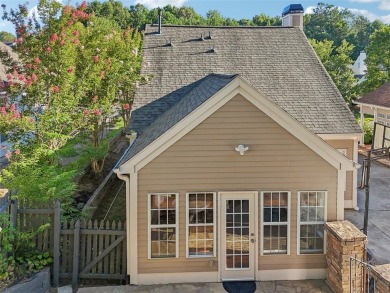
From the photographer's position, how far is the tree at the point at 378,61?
29141mm

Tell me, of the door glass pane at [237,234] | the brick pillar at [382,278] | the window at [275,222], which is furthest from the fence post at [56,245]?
the brick pillar at [382,278]

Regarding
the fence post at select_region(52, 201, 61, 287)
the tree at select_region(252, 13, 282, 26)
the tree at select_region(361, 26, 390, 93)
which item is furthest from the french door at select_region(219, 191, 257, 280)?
the tree at select_region(252, 13, 282, 26)

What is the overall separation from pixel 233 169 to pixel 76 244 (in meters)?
3.91

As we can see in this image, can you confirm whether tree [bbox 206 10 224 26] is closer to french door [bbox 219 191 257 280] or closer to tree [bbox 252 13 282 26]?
tree [bbox 252 13 282 26]

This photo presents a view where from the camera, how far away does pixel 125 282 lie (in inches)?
343

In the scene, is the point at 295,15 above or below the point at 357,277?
above

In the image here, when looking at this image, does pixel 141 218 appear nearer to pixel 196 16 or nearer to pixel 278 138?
pixel 278 138

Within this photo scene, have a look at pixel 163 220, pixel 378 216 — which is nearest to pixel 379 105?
pixel 378 216

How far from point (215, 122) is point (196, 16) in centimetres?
7525

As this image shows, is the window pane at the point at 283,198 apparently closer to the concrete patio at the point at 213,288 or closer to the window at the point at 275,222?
the window at the point at 275,222

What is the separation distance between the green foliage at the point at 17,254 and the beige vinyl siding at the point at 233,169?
2220 millimetres

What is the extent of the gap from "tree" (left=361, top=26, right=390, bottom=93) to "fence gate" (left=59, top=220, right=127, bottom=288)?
2663 cm

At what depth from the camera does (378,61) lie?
1163 inches

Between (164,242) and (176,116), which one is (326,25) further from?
(164,242)
